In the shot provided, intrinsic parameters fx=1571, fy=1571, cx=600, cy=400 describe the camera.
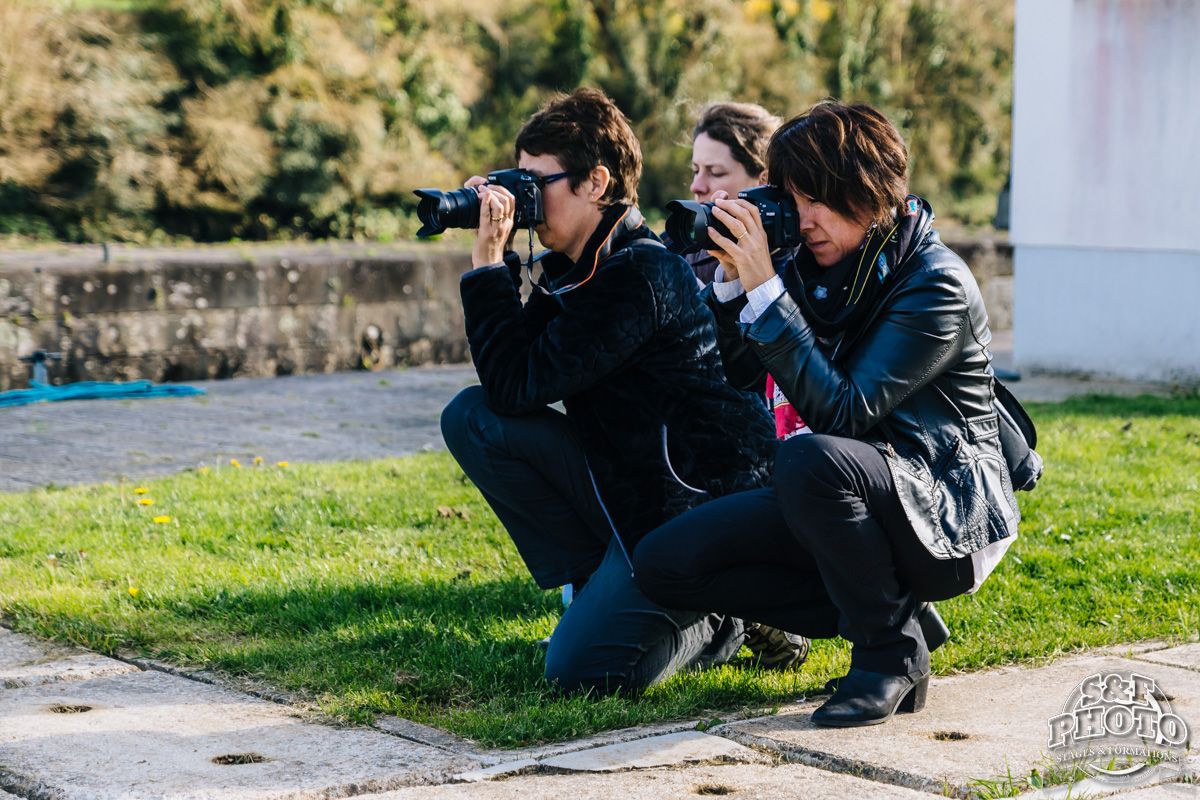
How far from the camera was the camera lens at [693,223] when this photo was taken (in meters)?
3.55

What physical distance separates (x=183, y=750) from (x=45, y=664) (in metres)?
0.83

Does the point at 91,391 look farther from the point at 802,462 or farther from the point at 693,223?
the point at 802,462

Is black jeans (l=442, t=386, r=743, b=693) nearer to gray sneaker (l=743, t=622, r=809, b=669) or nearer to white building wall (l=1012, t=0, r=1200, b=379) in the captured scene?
gray sneaker (l=743, t=622, r=809, b=669)

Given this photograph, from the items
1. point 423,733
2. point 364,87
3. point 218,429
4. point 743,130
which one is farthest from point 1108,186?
point 423,733

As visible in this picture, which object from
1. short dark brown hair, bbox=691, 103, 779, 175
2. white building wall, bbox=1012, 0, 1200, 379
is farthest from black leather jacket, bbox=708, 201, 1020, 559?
white building wall, bbox=1012, 0, 1200, 379

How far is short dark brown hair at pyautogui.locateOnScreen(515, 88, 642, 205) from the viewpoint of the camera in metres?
3.94

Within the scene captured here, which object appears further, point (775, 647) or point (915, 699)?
point (775, 647)

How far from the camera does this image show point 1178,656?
3889 mm

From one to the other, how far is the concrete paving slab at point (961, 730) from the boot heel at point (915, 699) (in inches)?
0.9

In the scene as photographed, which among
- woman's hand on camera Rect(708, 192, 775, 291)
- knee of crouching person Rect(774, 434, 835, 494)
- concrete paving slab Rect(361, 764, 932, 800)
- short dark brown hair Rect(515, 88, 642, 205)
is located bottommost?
concrete paving slab Rect(361, 764, 932, 800)

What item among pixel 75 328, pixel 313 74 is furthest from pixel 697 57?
pixel 75 328

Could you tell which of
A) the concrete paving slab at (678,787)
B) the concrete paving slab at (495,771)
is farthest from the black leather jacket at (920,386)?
the concrete paving slab at (495,771)

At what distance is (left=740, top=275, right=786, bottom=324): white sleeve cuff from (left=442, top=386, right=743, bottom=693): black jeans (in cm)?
70

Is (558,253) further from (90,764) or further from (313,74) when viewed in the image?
(313,74)
